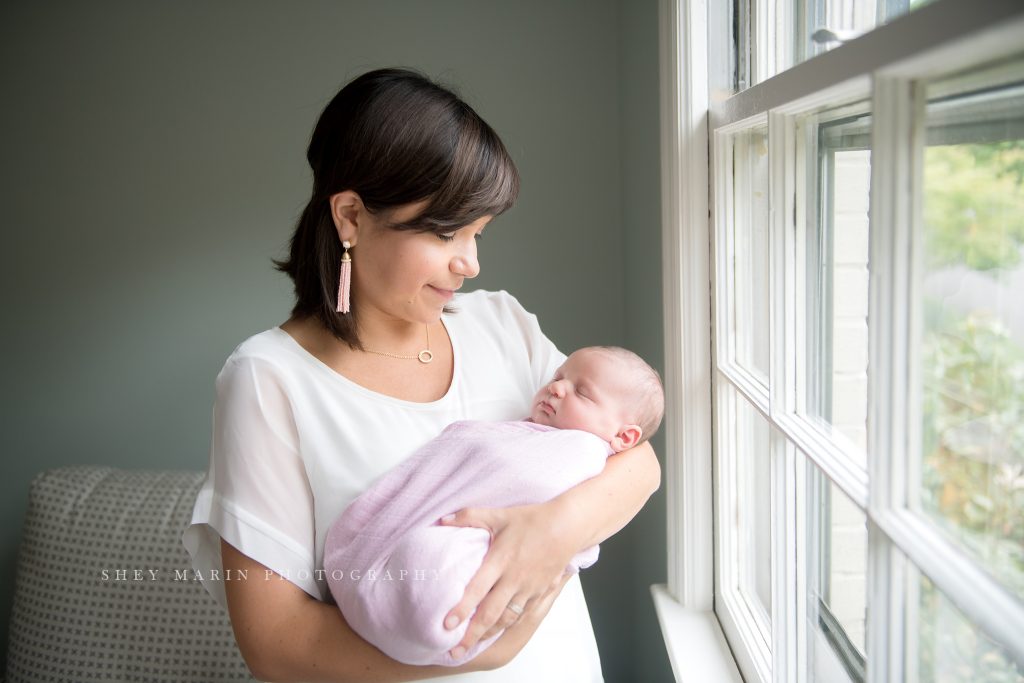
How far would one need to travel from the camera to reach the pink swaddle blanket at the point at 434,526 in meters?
1.03

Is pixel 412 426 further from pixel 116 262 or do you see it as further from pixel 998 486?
pixel 116 262

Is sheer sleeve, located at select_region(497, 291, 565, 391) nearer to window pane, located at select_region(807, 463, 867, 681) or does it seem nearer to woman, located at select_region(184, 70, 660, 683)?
woman, located at select_region(184, 70, 660, 683)

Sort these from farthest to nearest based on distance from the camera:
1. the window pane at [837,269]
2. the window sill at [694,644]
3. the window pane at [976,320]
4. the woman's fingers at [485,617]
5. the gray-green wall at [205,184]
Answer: the gray-green wall at [205,184], the window sill at [694,644], the woman's fingers at [485,617], the window pane at [837,269], the window pane at [976,320]

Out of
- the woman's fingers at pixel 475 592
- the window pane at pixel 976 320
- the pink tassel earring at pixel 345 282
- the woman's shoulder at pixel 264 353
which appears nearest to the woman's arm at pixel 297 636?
the woman's fingers at pixel 475 592

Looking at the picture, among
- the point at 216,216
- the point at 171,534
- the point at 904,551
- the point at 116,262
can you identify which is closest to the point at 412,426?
the point at 904,551

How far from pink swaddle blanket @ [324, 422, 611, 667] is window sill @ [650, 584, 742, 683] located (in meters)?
0.43

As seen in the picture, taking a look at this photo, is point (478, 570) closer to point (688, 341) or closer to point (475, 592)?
A: point (475, 592)

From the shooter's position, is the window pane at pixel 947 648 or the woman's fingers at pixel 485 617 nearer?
the window pane at pixel 947 648

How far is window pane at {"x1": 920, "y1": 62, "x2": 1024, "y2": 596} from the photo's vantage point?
63 cm

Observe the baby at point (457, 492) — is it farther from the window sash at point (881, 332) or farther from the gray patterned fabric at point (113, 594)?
the gray patterned fabric at point (113, 594)

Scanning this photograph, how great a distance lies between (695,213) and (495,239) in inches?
34.8

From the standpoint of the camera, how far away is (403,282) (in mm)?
1207

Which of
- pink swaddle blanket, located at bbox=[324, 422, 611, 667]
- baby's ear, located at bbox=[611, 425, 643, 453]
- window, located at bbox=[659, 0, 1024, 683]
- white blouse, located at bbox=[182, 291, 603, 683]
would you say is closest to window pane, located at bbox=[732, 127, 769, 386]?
window, located at bbox=[659, 0, 1024, 683]

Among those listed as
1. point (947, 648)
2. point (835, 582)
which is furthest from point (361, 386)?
point (947, 648)
